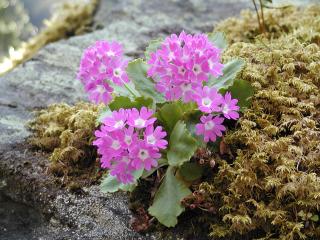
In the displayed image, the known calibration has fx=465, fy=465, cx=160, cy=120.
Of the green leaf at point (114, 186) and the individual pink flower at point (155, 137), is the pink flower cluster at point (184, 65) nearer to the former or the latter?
the individual pink flower at point (155, 137)

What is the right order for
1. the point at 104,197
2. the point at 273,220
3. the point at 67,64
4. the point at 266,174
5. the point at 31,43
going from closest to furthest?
the point at 273,220 < the point at 266,174 < the point at 104,197 < the point at 67,64 < the point at 31,43

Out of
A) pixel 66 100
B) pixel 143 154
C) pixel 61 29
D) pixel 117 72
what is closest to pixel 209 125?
pixel 143 154

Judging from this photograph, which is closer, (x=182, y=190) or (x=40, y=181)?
(x=182, y=190)

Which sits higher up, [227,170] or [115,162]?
[115,162]

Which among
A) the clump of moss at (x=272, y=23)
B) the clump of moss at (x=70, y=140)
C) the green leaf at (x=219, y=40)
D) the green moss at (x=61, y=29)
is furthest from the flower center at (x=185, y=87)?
the green moss at (x=61, y=29)

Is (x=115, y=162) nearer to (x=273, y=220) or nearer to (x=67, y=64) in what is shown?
(x=273, y=220)

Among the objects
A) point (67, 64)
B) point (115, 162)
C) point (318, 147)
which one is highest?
point (115, 162)

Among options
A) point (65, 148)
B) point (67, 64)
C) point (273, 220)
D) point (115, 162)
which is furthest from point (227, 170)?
point (67, 64)

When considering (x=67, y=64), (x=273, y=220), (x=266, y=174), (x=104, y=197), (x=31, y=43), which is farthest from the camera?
(x=31, y=43)
